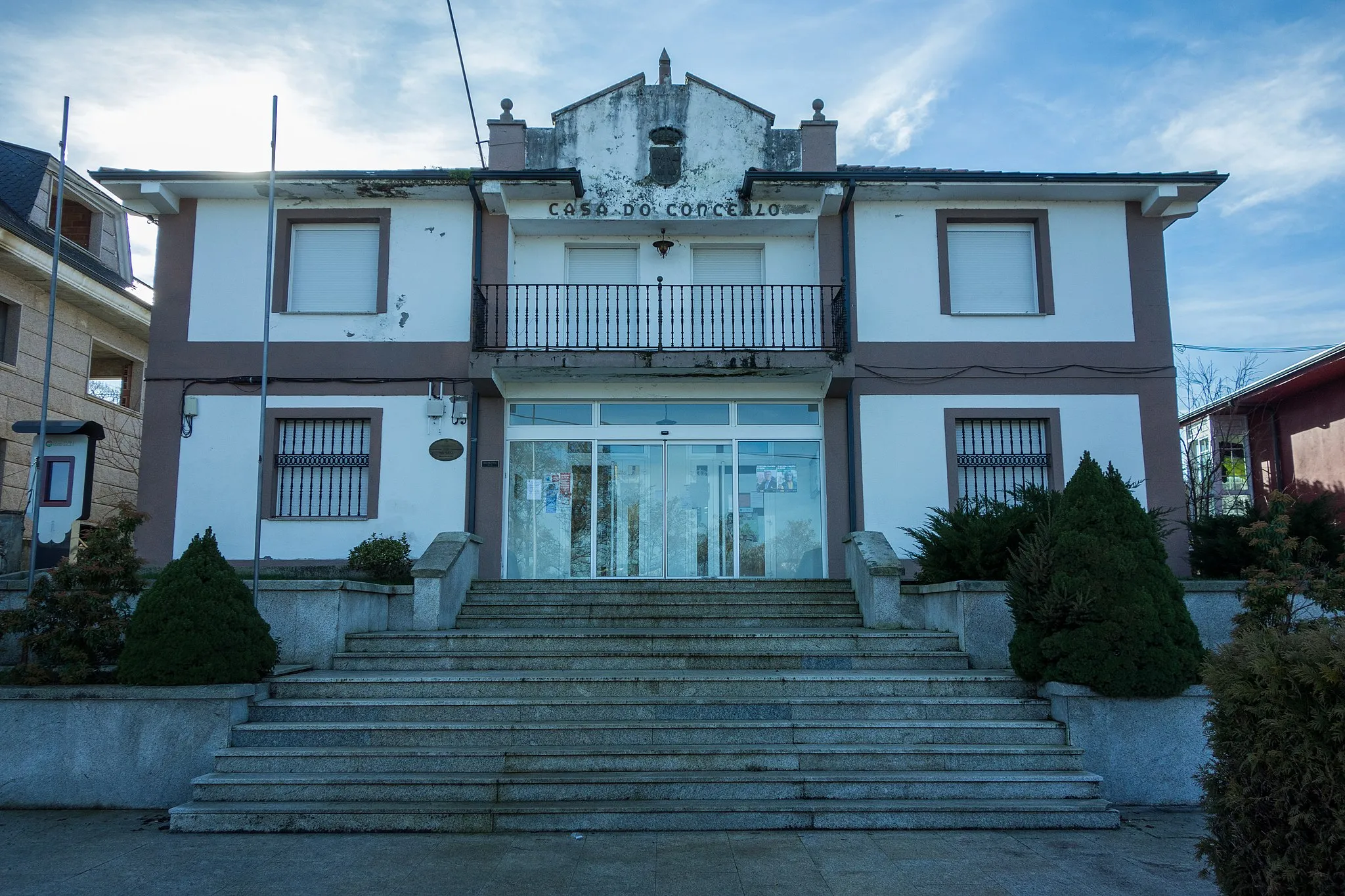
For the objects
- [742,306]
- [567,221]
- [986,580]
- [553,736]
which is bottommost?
[553,736]

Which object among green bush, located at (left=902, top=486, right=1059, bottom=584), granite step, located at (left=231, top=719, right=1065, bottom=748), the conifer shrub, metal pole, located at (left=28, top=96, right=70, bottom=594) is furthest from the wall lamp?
the conifer shrub

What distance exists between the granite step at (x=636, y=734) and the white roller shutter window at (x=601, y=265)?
26.8 feet

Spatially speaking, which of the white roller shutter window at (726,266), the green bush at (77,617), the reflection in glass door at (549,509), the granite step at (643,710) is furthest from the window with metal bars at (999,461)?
the green bush at (77,617)

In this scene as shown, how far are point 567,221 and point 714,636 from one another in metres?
6.85

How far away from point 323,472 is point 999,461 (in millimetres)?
8878

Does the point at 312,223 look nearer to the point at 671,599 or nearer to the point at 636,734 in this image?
the point at 671,599

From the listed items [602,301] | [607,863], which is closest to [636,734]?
[607,863]

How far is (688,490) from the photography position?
541 inches

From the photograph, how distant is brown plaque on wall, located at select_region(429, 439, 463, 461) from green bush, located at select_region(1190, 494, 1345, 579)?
8985 mm

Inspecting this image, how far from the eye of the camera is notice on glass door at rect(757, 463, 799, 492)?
13656mm

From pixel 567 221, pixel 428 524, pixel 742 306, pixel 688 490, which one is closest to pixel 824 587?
pixel 688 490

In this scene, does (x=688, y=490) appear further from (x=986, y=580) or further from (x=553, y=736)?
(x=553, y=736)

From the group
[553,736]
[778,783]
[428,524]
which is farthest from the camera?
[428,524]

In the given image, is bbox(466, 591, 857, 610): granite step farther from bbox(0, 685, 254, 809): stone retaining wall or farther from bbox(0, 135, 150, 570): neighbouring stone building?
bbox(0, 135, 150, 570): neighbouring stone building
